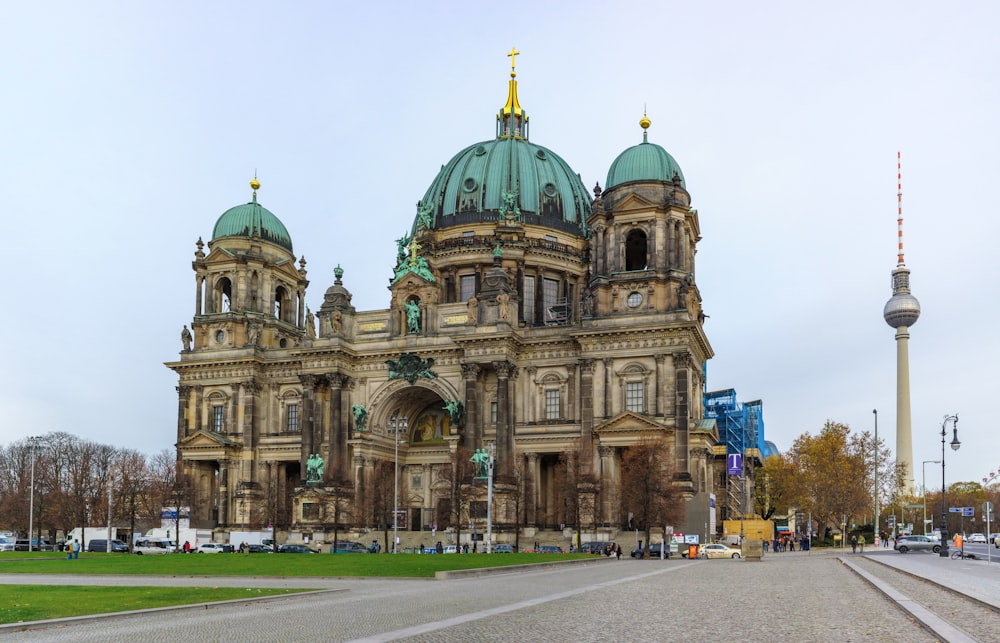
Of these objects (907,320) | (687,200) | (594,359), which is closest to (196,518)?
(594,359)

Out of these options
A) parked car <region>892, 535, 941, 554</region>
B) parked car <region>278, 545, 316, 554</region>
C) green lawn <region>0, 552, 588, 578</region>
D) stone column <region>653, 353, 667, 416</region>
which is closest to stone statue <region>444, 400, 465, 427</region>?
parked car <region>278, 545, 316, 554</region>

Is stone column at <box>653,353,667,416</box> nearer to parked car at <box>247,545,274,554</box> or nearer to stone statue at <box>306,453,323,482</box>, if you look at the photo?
stone statue at <box>306,453,323,482</box>

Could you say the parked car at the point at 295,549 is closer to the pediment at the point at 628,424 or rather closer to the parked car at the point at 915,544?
the pediment at the point at 628,424

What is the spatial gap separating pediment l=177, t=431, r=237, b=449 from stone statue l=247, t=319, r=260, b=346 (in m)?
8.73

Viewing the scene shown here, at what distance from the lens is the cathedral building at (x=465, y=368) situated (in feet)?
256

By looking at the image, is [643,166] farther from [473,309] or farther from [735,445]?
[735,445]

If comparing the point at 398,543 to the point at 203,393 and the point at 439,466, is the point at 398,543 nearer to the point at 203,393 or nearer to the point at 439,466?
the point at 439,466

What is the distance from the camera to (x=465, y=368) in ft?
269

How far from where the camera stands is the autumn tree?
226 ft

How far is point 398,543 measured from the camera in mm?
79125

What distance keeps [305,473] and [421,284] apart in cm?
1810

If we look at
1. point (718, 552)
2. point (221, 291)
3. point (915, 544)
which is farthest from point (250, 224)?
point (915, 544)

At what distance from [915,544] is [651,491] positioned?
26.5 m

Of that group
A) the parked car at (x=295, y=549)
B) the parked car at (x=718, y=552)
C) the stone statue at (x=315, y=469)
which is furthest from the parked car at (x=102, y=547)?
the parked car at (x=718, y=552)
